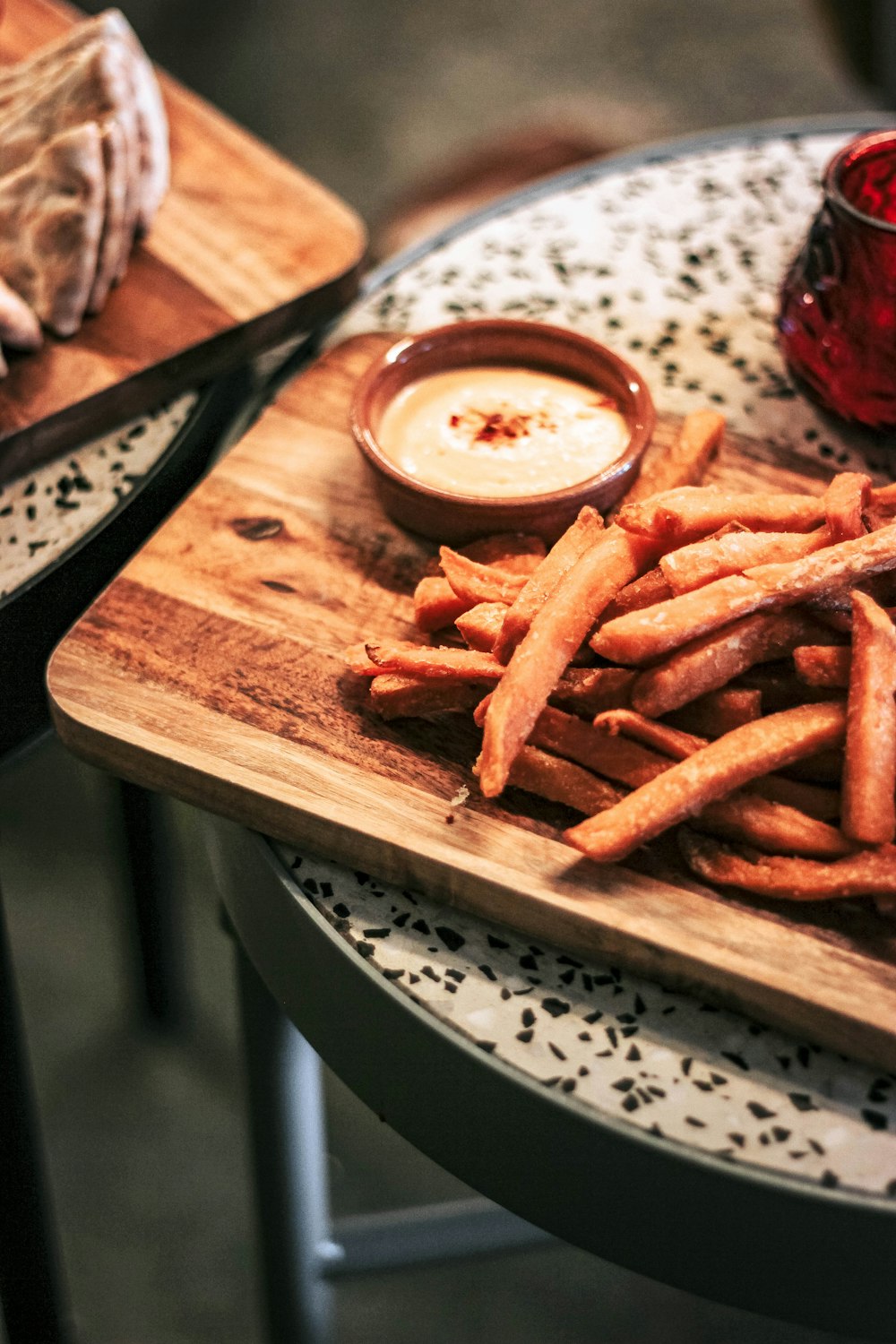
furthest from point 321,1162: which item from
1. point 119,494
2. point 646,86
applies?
point 646,86

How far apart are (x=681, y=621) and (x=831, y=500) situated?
322mm

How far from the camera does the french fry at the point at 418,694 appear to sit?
162 centimetres

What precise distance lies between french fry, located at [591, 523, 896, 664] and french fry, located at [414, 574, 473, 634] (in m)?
0.26

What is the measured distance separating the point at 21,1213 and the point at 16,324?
1.56 meters

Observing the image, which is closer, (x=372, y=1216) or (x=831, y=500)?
(x=831, y=500)

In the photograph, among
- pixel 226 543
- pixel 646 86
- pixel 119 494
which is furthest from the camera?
pixel 646 86

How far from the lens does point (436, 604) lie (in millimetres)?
1745

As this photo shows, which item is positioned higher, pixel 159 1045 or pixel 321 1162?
pixel 321 1162

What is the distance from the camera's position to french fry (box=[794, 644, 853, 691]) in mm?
1508

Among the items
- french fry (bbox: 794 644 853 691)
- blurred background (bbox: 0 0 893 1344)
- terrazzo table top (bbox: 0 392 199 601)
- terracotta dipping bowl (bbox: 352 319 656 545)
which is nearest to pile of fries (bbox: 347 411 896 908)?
french fry (bbox: 794 644 853 691)

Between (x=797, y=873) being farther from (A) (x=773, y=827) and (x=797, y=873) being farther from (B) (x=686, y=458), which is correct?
(B) (x=686, y=458)

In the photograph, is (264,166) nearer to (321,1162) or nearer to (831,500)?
(831,500)

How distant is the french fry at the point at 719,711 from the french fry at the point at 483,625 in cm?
18

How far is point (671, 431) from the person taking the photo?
2.18m
